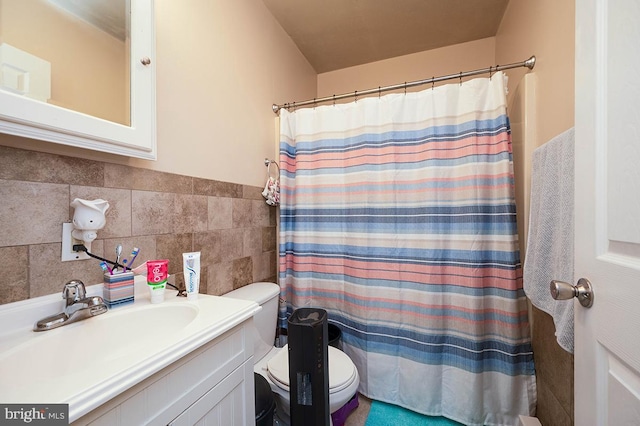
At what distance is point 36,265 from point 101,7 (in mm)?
884

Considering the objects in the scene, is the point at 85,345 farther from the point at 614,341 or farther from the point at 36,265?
the point at 614,341

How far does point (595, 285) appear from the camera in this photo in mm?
551

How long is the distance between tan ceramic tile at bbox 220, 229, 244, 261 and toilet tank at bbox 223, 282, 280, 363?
20 cm

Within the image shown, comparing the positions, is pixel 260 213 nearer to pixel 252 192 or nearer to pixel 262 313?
pixel 252 192

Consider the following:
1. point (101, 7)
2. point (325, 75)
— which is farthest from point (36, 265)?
point (325, 75)

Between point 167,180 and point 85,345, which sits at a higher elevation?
point 167,180

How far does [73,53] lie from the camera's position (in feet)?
2.64

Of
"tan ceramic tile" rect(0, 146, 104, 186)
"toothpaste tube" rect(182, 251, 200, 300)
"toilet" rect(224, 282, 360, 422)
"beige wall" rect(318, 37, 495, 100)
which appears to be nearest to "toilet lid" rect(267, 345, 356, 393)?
A: "toilet" rect(224, 282, 360, 422)

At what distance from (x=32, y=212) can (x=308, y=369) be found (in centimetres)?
100

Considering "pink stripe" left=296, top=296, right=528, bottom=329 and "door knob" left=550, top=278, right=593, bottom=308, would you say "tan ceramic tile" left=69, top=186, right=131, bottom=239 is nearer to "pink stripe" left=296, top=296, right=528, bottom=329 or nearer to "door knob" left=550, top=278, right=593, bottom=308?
"pink stripe" left=296, top=296, right=528, bottom=329

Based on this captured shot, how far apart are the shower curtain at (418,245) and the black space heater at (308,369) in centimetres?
65

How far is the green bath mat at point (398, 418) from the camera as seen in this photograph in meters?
1.34

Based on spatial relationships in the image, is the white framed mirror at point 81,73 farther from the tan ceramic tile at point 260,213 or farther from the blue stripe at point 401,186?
the blue stripe at point 401,186

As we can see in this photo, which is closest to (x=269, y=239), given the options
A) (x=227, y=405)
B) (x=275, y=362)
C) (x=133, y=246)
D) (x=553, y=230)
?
(x=275, y=362)
